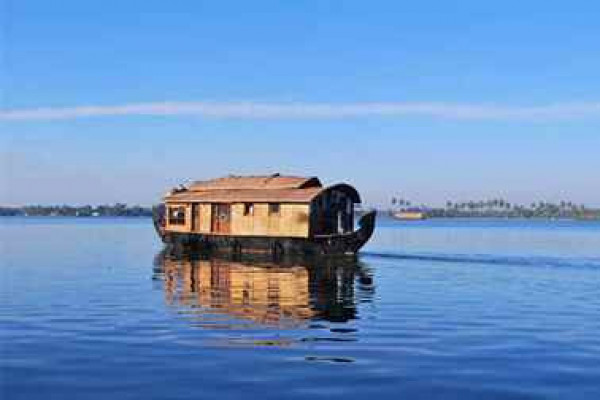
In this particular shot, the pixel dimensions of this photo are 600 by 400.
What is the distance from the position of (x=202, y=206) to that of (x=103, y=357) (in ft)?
147

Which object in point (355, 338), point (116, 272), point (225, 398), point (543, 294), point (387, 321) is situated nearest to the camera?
point (225, 398)

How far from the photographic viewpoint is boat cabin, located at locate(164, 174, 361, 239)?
56.1 metres

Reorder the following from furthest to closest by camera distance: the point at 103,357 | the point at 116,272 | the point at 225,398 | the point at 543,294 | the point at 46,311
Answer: the point at 116,272, the point at 543,294, the point at 46,311, the point at 103,357, the point at 225,398

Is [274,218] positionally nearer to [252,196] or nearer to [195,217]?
[252,196]

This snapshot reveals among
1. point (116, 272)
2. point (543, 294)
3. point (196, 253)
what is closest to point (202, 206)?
point (196, 253)

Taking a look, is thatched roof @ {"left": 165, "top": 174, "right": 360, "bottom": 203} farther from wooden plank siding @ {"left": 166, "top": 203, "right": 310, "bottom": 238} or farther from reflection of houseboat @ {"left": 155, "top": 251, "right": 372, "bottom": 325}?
reflection of houseboat @ {"left": 155, "top": 251, "right": 372, "bottom": 325}

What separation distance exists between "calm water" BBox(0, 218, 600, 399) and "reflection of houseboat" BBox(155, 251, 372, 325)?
0.12m

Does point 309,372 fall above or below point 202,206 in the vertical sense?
below

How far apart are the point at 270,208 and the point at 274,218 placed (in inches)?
31.0

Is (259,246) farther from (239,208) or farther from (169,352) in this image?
(169,352)

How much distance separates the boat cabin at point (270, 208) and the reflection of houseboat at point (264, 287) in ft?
8.44

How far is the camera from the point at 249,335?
22.2m

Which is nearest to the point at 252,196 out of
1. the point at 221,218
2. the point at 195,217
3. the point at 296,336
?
the point at 221,218

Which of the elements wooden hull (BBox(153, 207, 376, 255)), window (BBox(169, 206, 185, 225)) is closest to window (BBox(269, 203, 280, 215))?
wooden hull (BBox(153, 207, 376, 255))
